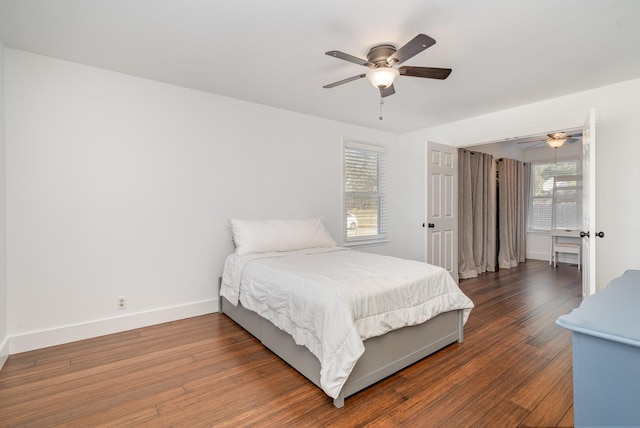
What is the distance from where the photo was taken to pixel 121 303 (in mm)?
2883

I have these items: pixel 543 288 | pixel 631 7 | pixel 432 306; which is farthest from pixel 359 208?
pixel 631 7

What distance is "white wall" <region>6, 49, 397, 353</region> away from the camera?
250cm

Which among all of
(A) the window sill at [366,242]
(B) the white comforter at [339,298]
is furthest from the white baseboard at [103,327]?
(A) the window sill at [366,242]

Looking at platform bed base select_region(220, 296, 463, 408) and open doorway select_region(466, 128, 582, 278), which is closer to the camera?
platform bed base select_region(220, 296, 463, 408)

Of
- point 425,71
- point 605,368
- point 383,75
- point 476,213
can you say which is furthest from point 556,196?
point 605,368

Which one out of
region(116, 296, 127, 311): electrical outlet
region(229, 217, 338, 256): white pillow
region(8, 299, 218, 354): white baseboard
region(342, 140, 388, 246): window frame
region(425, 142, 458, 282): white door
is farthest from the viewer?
region(342, 140, 388, 246): window frame

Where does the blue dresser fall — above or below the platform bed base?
above

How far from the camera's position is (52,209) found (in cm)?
258

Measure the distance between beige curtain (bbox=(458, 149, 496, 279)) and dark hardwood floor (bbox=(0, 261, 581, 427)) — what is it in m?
2.32

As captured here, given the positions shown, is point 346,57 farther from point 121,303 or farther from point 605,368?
point 121,303

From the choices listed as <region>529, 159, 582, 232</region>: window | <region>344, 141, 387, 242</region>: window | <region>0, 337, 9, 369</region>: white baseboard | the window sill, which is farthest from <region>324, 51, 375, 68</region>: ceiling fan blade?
<region>529, 159, 582, 232</region>: window

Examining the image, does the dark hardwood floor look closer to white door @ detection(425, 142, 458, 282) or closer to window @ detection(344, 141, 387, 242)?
white door @ detection(425, 142, 458, 282)

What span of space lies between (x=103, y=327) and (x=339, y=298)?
2.36m

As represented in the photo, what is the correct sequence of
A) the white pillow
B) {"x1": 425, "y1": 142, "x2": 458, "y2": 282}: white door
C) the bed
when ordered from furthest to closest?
{"x1": 425, "y1": 142, "x2": 458, "y2": 282}: white door < the white pillow < the bed
